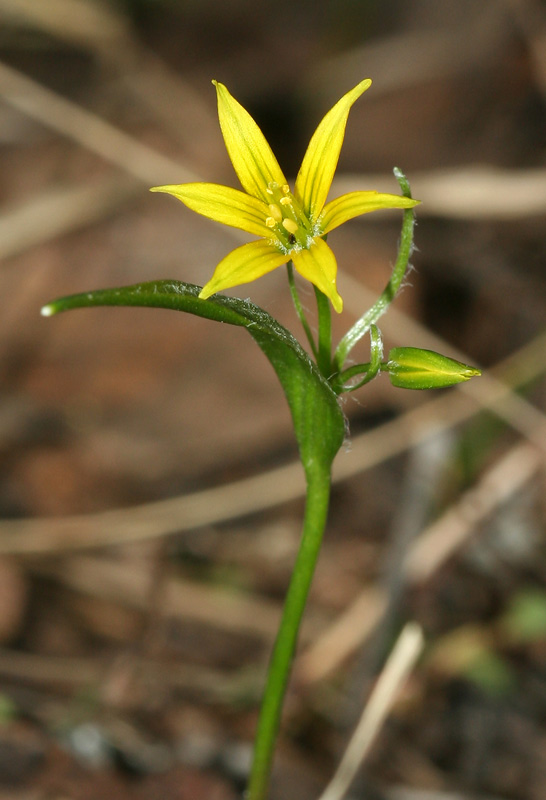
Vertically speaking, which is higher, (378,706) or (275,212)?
(275,212)

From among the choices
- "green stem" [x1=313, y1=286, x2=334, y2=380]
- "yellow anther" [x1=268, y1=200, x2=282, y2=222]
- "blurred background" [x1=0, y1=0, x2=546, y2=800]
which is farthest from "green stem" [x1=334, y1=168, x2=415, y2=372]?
"blurred background" [x1=0, y1=0, x2=546, y2=800]

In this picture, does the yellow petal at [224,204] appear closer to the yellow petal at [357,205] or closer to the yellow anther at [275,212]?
the yellow anther at [275,212]

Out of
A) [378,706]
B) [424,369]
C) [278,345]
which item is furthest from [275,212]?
[378,706]

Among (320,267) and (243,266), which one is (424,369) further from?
(243,266)

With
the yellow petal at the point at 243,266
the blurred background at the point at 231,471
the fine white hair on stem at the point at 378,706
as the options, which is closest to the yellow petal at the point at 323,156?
the yellow petal at the point at 243,266

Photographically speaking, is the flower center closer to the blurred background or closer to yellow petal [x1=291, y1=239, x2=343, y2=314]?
yellow petal [x1=291, y1=239, x2=343, y2=314]

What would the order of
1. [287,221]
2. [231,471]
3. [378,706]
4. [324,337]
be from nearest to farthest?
[324,337] → [287,221] → [378,706] → [231,471]

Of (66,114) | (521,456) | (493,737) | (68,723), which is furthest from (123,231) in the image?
(493,737)
